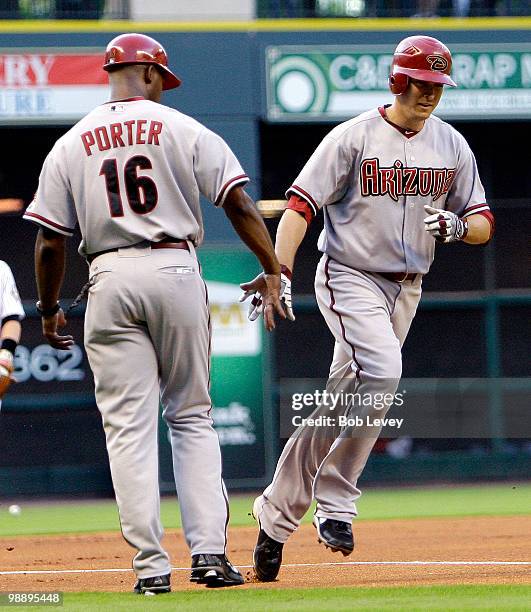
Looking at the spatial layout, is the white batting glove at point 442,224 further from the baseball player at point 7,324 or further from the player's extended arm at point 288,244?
the baseball player at point 7,324

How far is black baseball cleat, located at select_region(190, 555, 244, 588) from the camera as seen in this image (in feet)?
17.3

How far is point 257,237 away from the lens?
5.35 meters

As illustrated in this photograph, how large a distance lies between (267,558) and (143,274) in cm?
144

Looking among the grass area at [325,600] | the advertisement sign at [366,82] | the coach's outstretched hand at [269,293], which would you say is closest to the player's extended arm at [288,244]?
the coach's outstretched hand at [269,293]

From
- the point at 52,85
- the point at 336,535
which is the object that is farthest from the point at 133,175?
the point at 52,85

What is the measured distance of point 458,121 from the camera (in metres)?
14.8

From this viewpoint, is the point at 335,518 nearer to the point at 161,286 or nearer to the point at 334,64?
the point at 161,286

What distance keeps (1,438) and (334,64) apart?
5223mm

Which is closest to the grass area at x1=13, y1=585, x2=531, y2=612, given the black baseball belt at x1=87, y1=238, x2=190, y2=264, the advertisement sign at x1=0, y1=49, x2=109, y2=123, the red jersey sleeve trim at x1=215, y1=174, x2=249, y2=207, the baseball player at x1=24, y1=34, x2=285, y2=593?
the baseball player at x1=24, y1=34, x2=285, y2=593

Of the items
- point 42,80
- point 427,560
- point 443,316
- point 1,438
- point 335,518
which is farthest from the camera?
point 443,316

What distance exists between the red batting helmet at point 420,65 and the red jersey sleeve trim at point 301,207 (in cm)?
64

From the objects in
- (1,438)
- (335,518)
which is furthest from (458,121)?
(335,518)

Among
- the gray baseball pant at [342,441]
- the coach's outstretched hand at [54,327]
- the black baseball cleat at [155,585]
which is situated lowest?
the black baseball cleat at [155,585]

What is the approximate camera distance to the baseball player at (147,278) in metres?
5.28
